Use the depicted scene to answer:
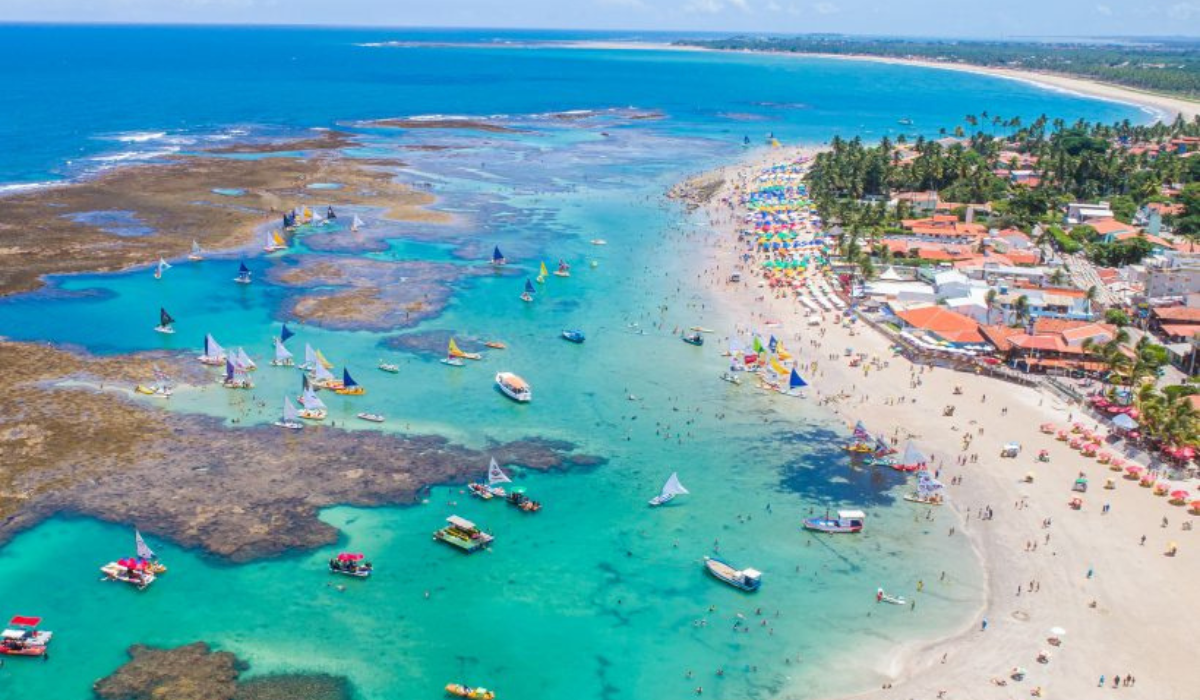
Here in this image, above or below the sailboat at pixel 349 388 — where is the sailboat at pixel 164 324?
above

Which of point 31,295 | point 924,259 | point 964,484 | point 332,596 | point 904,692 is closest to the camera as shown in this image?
point 904,692

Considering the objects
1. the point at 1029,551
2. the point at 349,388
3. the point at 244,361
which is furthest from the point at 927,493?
the point at 244,361

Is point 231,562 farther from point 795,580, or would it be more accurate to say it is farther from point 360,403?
point 795,580

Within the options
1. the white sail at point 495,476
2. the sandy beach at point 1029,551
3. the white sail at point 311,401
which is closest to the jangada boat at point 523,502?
the white sail at point 495,476

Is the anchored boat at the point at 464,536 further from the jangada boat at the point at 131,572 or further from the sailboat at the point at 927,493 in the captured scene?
the sailboat at the point at 927,493

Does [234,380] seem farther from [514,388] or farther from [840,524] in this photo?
[840,524]

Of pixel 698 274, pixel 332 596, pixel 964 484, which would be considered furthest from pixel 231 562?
pixel 698 274
